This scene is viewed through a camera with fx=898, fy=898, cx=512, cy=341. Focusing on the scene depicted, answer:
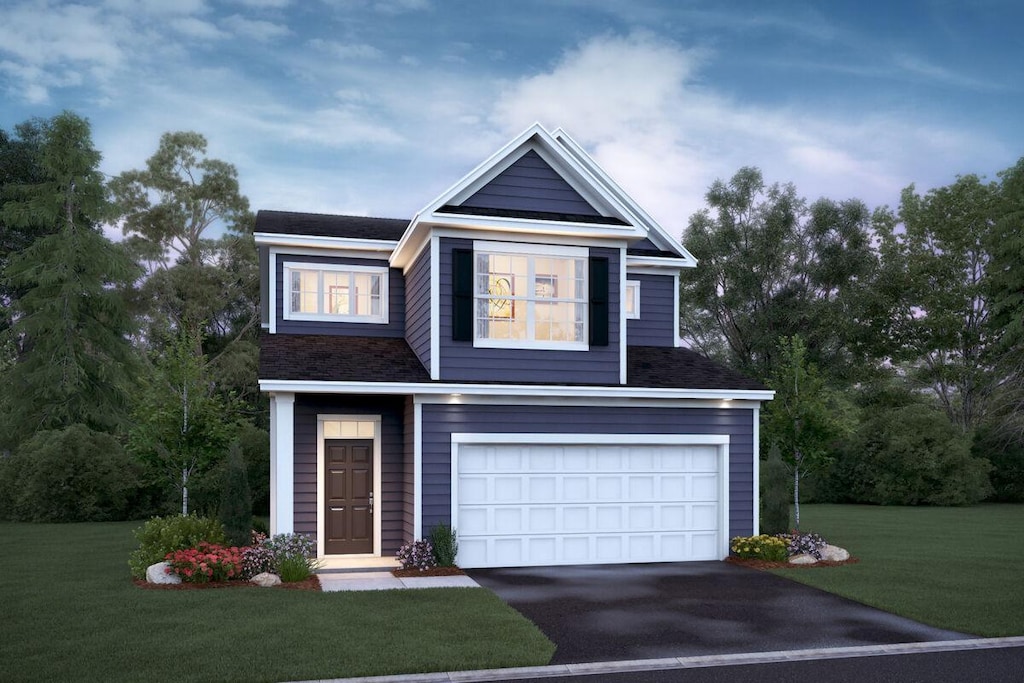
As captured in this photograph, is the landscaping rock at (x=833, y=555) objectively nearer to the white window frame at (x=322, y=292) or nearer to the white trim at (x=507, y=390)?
the white trim at (x=507, y=390)

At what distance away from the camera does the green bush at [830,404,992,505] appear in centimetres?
2981

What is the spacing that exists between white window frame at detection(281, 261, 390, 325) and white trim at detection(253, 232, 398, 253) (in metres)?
0.36

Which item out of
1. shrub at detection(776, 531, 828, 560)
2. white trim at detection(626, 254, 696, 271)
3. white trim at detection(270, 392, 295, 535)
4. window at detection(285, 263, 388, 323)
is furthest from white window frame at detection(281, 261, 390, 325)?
shrub at detection(776, 531, 828, 560)

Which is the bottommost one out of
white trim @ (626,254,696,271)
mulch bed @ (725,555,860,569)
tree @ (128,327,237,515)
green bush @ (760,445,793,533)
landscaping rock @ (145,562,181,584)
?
mulch bed @ (725,555,860,569)

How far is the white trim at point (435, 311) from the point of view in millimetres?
15570

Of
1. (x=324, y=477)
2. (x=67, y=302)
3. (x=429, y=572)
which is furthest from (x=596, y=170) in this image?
(x=67, y=302)

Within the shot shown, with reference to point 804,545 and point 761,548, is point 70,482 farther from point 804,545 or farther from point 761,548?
point 804,545

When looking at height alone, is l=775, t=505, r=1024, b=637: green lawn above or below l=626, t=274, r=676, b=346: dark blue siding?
below

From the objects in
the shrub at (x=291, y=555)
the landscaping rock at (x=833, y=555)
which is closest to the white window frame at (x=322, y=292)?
the shrub at (x=291, y=555)

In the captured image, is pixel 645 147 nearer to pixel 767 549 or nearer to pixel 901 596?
pixel 767 549

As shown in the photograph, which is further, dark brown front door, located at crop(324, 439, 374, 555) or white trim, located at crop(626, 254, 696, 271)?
white trim, located at crop(626, 254, 696, 271)

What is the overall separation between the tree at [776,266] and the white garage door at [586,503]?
80.1 ft

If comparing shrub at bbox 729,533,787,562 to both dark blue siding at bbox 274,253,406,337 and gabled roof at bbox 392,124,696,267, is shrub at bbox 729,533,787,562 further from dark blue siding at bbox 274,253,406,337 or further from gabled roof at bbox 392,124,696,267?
dark blue siding at bbox 274,253,406,337

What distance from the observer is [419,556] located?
1487cm
